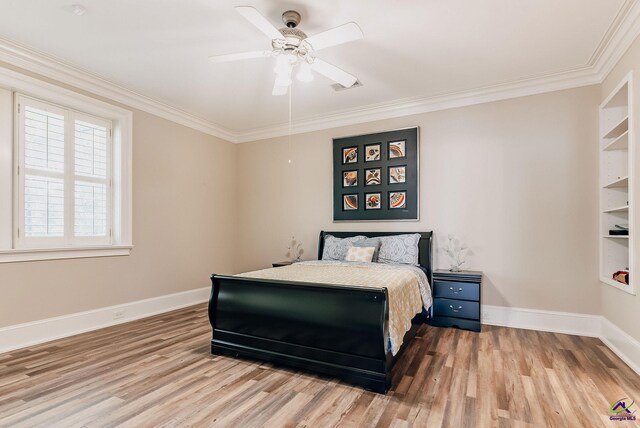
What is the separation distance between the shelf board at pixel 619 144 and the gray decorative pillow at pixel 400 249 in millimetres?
2070

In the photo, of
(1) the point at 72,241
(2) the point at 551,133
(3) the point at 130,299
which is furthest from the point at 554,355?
(1) the point at 72,241

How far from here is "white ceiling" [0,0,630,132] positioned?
8.45 feet

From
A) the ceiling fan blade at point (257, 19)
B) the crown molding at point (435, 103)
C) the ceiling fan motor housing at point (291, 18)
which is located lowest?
the ceiling fan blade at point (257, 19)

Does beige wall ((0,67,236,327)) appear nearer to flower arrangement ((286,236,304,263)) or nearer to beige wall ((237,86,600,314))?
flower arrangement ((286,236,304,263))

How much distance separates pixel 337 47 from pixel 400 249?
2386mm

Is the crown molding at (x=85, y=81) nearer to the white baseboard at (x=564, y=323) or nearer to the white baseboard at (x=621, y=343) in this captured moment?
the white baseboard at (x=564, y=323)

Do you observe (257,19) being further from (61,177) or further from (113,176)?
(113,176)

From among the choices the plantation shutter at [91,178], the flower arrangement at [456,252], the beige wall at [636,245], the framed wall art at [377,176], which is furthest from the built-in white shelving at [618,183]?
the plantation shutter at [91,178]

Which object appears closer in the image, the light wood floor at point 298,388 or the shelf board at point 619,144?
the light wood floor at point 298,388

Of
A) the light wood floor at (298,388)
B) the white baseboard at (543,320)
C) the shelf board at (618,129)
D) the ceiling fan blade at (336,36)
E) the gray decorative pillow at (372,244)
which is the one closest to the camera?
the light wood floor at (298,388)

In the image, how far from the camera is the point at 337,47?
3113 millimetres

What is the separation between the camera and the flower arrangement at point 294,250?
5.27 meters

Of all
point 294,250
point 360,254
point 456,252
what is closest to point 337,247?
point 360,254

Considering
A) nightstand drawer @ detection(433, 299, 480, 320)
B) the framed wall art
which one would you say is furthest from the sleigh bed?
the framed wall art
